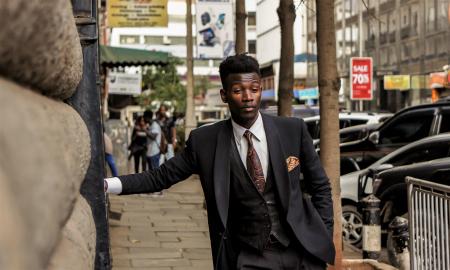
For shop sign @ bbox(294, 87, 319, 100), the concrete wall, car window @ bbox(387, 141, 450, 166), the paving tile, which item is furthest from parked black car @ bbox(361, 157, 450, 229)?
shop sign @ bbox(294, 87, 319, 100)

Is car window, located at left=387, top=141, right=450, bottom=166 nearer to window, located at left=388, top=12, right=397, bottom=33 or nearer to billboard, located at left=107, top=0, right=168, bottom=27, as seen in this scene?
billboard, located at left=107, top=0, right=168, bottom=27

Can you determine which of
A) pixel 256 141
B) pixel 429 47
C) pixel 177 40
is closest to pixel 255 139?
pixel 256 141

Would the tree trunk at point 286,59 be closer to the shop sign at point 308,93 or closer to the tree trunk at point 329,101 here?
the tree trunk at point 329,101

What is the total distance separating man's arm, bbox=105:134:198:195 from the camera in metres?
3.54

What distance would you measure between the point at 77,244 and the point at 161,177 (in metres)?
2.11

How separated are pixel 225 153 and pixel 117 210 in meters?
10.7

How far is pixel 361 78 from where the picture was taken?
33625 millimetres

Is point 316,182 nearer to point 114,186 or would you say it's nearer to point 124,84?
point 114,186

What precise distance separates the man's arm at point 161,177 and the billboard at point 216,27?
583 inches

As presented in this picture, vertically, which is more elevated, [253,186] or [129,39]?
[129,39]

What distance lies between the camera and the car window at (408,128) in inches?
589

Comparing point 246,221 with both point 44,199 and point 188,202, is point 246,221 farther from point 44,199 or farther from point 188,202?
point 188,202

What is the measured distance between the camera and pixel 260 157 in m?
3.57

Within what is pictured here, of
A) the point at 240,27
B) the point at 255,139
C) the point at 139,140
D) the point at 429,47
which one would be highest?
the point at 429,47
